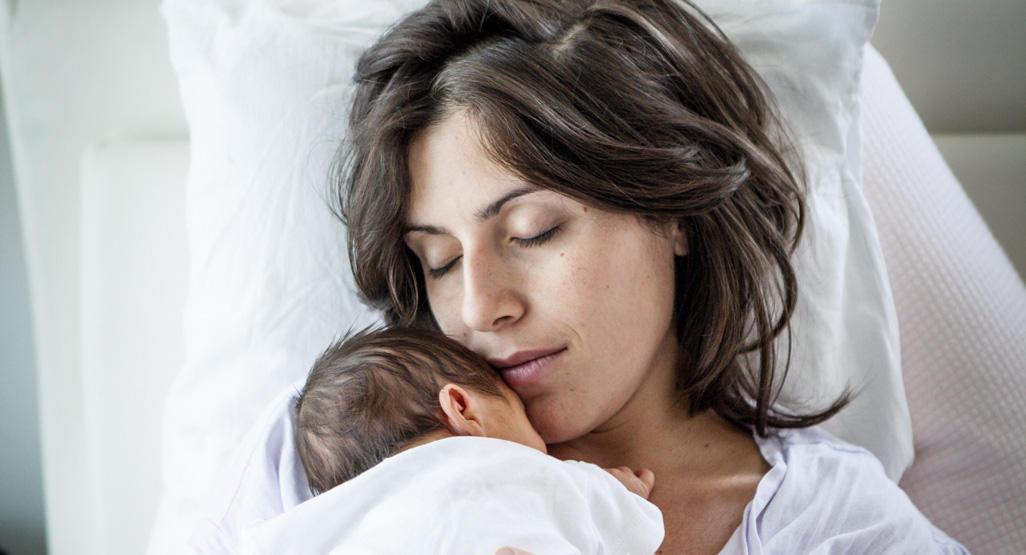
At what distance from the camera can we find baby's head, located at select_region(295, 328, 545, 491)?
907mm

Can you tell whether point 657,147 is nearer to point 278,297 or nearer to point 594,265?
point 594,265

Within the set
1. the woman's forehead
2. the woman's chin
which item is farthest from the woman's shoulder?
the woman's forehead

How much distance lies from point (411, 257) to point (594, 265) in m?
0.28

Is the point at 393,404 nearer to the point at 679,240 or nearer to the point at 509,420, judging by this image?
the point at 509,420

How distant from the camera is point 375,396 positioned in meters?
0.92

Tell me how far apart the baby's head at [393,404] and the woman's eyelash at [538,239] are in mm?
142

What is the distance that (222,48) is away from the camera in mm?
1284

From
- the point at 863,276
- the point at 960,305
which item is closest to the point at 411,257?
the point at 863,276

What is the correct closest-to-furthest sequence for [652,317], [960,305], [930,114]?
[652,317] < [960,305] < [930,114]

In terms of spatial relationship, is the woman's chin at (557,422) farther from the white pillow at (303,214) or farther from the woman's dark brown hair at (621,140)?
the white pillow at (303,214)

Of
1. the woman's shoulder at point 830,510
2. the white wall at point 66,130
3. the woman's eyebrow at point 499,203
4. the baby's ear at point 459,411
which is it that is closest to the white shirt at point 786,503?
the woman's shoulder at point 830,510

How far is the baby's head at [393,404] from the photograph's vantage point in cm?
91

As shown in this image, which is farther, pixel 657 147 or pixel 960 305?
pixel 960 305

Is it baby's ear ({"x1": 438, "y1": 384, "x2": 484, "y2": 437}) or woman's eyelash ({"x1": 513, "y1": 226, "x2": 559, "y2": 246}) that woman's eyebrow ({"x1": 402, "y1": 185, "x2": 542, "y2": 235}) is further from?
baby's ear ({"x1": 438, "y1": 384, "x2": 484, "y2": 437})
